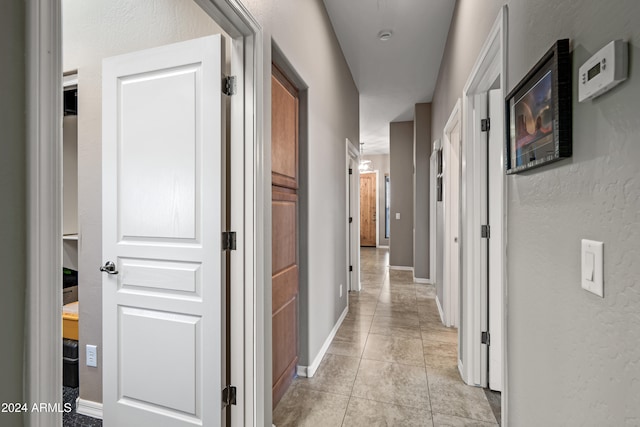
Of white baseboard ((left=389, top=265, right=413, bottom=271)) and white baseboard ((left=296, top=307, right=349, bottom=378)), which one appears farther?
white baseboard ((left=389, top=265, right=413, bottom=271))

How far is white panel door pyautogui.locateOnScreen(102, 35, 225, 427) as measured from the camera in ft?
4.79

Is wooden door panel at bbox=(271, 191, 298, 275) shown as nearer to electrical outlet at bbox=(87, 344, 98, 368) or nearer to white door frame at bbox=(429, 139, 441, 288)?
electrical outlet at bbox=(87, 344, 98, 368)

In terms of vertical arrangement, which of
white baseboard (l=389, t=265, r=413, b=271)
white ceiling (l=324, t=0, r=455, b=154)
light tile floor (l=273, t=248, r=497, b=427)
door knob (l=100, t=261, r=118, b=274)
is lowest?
light tile floor (l=273, t=248, r=497, b=427)

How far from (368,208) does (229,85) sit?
856 cm

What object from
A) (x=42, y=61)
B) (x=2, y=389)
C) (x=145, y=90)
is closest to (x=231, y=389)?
(x=2, y=389)

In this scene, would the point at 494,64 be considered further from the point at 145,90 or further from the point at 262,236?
the point at 145,90

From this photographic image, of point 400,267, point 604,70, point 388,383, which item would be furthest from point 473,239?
point 400,267

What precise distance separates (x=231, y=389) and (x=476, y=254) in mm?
1707

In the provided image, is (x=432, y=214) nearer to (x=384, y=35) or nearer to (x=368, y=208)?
(x=384, y=35)

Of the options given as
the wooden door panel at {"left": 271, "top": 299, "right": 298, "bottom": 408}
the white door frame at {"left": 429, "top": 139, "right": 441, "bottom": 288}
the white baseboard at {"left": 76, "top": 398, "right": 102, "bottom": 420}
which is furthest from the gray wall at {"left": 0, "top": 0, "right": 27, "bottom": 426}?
the white door frame at {"left": 429, "top": 139, "right": 441, "bottom": 288}

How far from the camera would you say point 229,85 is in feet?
4.85

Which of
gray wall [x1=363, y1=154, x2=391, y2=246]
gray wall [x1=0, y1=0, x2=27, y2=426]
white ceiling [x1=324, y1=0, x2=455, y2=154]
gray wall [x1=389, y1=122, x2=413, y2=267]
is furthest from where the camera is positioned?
gray wall [x1=363, y1=154, x2=391, y2=246]

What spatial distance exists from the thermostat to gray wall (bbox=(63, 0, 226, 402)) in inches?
80.2

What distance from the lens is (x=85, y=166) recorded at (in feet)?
6.15
